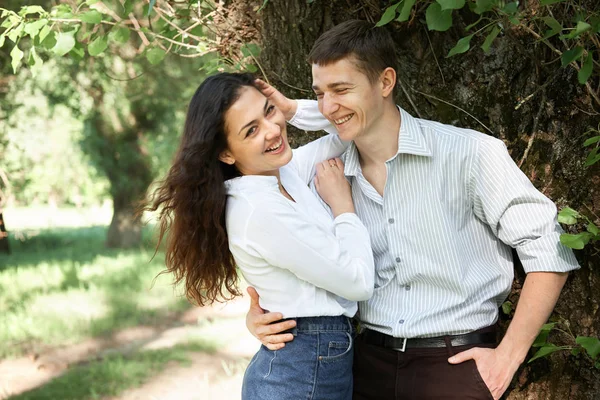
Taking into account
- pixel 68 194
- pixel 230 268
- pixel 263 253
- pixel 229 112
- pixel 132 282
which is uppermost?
pixel 229 112

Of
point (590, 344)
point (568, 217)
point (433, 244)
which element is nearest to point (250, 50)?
point (433, 244)

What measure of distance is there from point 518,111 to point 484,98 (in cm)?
14

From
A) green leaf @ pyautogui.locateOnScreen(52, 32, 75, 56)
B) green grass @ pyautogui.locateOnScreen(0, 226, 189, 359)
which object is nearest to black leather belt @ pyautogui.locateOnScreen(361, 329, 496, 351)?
green leaf @ pyautogui.locateOnScreen(52, 32, 75, 56)

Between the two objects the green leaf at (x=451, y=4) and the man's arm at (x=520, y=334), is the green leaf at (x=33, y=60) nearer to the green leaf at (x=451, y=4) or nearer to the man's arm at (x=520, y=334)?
the green leaf at (x=451, y=4)

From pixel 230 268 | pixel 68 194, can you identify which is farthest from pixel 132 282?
pixel 68 194

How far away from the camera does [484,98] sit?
2.56m

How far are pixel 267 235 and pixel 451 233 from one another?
639mm

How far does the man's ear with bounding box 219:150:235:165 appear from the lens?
2.33 meters

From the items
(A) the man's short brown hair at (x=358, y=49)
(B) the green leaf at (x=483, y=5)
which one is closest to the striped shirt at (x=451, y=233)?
(A) the man's short brown hair at (x=358, y=49)

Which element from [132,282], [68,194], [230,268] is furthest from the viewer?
[68,194]

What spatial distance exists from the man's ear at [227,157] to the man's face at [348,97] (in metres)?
0.37

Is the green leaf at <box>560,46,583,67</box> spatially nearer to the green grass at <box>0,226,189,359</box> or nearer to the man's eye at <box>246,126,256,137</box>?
the man's eye at <box>246,126,256,137</box>

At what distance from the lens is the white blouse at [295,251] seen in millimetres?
2111

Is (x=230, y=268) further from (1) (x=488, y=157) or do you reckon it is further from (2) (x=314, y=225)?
(1) (x=488, y=157)
